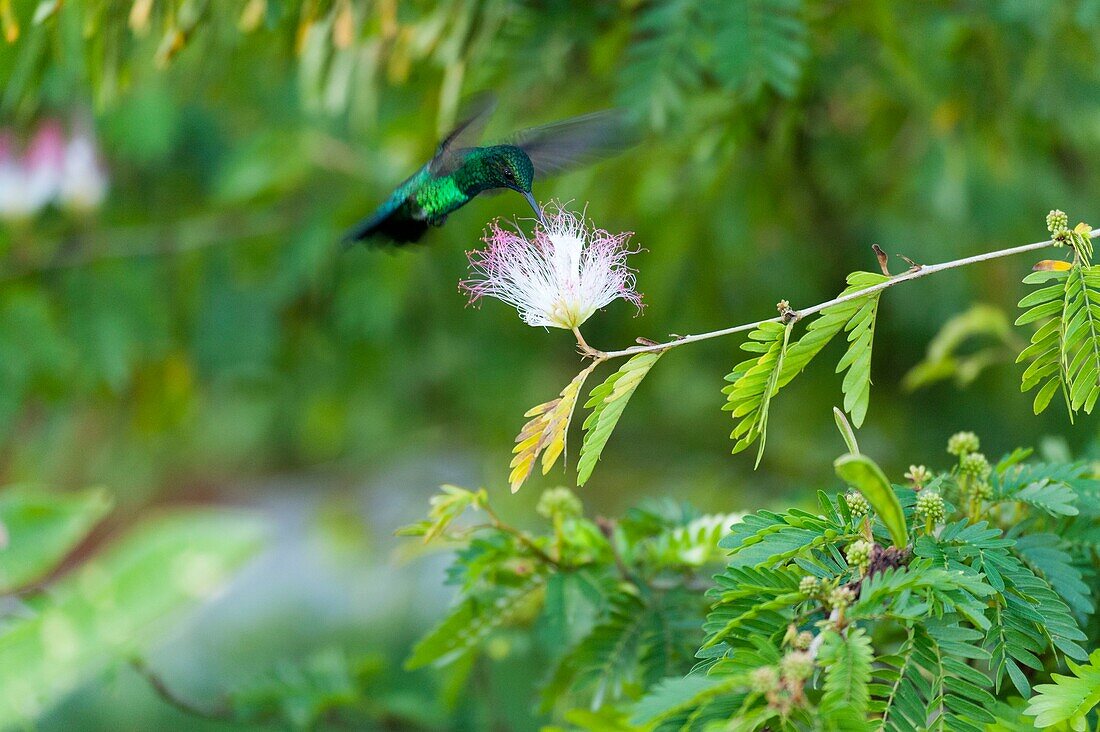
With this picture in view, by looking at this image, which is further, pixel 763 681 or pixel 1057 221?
pixel 1057 221

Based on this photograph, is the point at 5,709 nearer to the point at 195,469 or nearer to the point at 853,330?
the point at 853,330

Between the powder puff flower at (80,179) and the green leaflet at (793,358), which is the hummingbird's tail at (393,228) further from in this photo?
the powder puff flower at (80,179)

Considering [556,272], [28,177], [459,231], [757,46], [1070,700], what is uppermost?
[28,177]

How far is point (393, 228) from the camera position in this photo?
1.02 meters

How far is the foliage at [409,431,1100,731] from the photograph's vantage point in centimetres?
57

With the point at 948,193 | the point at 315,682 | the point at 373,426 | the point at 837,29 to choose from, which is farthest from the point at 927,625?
the point at 373,426

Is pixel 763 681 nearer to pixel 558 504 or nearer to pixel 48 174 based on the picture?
pixel 558 504

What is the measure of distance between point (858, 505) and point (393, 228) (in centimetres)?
53

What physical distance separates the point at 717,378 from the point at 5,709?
1.73m

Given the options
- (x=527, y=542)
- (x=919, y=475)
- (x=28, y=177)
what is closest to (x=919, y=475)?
(x=919, y=475)

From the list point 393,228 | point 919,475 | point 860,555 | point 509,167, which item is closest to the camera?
point 860,555

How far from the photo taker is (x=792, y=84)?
1302mm

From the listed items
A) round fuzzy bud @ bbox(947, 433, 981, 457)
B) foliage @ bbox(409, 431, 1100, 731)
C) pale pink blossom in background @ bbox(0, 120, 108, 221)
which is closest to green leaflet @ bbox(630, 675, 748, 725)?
foliage @ bbox(409, 431, 1100, 731)

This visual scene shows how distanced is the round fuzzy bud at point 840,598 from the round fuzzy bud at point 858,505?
0.07 meters
